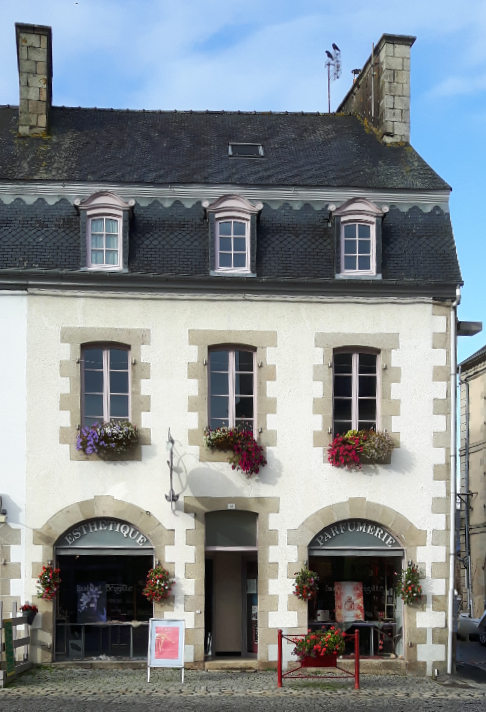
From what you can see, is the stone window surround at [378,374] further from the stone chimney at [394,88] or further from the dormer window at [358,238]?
the stone chimney at [394,88]

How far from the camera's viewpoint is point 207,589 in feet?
60.6

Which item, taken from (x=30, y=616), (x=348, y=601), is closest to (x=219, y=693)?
(x=348, y=601)

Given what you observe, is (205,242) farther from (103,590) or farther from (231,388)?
(103,590)

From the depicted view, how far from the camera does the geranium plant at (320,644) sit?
655 inches

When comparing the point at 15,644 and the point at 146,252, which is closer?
the point at 15,644

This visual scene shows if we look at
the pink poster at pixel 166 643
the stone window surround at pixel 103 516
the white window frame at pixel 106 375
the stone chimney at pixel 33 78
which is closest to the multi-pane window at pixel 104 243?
the white window frame at pixel 106 375

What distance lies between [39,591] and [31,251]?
18.5 feet

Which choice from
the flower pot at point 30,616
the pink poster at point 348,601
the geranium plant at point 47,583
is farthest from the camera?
the pink poster at point 348,601

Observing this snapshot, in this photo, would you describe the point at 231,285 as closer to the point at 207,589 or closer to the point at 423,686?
the point at 207,589

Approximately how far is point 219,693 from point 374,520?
4105mm

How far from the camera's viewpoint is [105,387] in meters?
18.2

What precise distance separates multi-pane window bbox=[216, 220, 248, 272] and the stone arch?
4.45 m

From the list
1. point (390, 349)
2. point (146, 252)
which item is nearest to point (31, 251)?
point (146, 252)

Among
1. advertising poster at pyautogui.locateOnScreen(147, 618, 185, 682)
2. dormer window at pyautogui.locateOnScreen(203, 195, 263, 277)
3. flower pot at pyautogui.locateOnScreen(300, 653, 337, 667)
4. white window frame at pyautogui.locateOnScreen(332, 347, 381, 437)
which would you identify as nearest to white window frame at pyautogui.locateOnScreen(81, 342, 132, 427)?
dormer window at pyautogui.locateOnScreen(203, 195, 263, 277)
